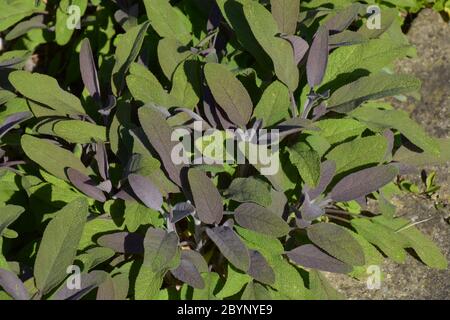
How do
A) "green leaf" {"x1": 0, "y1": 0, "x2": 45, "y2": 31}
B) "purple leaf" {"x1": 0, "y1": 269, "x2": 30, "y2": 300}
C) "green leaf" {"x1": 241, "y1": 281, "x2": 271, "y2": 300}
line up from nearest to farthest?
"purple leaf" {"x1": 0, "y1": 269, "x2": 30, "y2": 300} → "green leaf" {"x1": 241, "y1": 281, "x2": 271, "y2": 300} → "green leaf" {"x1": 0, "y1": 0, "x2": 45, "y2": 31}

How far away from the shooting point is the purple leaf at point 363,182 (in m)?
1.62

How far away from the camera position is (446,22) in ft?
8.23

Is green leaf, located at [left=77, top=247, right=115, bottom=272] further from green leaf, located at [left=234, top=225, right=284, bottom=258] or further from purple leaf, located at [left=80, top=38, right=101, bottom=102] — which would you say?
purple leaf, located at [left=80, top=38, right=101, bottom=102]

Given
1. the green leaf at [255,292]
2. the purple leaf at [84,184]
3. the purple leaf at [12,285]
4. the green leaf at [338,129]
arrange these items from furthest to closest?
the green leaf at [338,129]
the purple leaf at [84,184]
the green leaf at [255,292]
the purple leaf at [12,285]

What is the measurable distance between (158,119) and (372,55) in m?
0.70

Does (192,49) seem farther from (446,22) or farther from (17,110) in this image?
(446,22)

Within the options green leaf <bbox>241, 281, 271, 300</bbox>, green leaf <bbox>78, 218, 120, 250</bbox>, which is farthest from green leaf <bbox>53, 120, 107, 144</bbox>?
green leaf <bbox>241, 281, 271, 300</bbox>

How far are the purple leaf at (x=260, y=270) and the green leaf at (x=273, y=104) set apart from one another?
375 mm

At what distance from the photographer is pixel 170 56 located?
1815mm

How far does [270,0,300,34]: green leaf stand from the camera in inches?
71.4

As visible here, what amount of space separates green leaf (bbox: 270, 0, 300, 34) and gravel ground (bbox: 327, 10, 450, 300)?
2.13ft

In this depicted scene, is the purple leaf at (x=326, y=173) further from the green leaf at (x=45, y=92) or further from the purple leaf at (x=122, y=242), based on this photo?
the green leaf at (x=45, y=92)

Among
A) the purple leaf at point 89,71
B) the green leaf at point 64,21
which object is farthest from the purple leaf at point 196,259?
the green leaf at point 64,21

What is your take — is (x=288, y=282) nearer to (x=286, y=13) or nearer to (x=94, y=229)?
(x=94, y=229)
